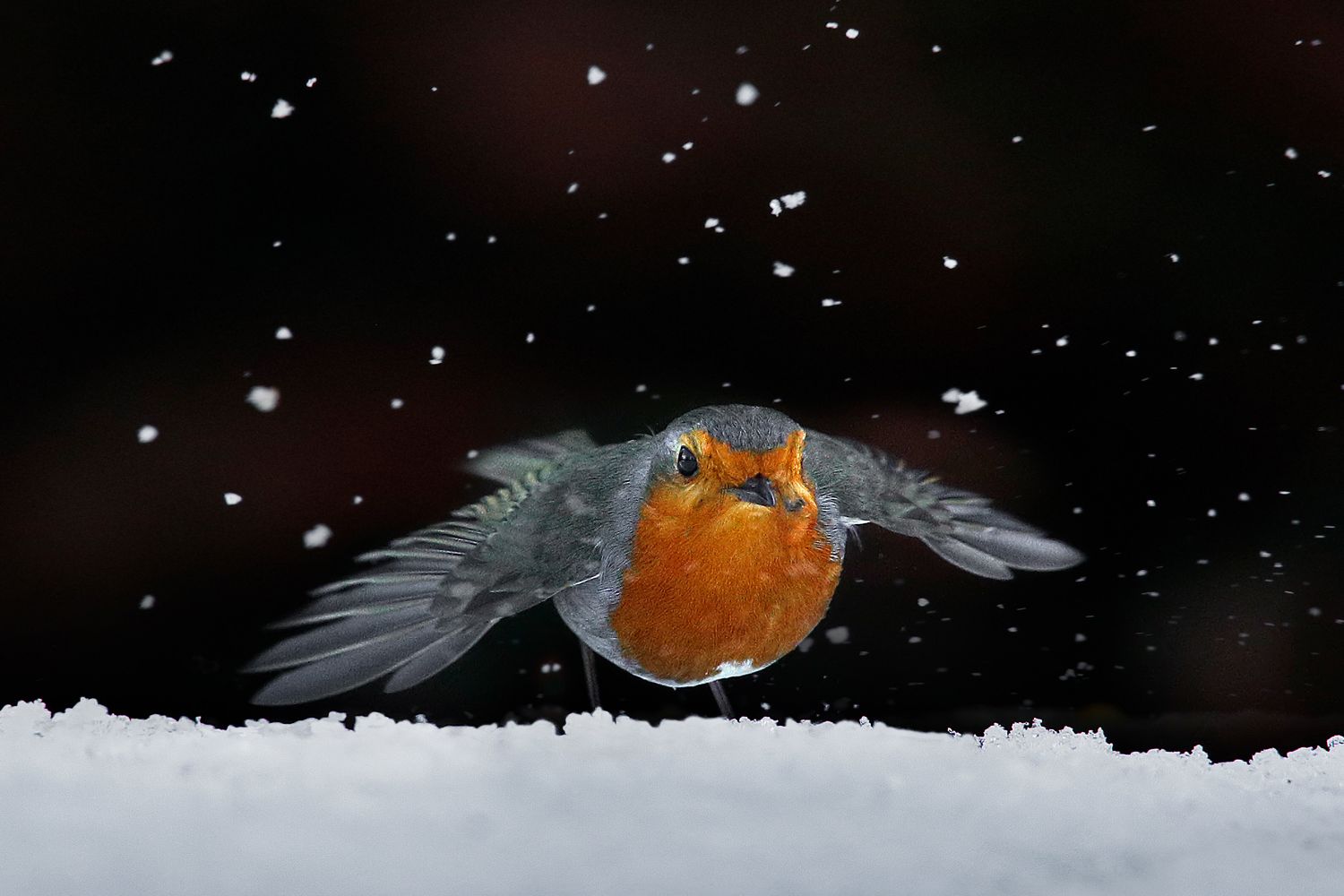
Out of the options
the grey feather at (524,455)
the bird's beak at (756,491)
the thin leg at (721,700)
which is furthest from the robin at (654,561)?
the thin leg at (721,700)

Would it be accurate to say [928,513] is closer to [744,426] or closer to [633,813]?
[744,426]

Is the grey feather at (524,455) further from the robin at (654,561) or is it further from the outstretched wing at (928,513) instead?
the outstretched wing at (928,513)

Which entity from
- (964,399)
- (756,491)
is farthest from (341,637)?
(964,399)

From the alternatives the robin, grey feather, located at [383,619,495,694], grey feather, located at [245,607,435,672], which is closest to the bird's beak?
the robin

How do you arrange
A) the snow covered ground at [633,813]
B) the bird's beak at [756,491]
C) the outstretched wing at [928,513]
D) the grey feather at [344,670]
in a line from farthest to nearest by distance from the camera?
the outstretched wing at [928,513]
the grey feather at [344,670]
the bird's beak at [756,491]
the snow covered ground at [633,813]

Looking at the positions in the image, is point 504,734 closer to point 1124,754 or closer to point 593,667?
point 593,667

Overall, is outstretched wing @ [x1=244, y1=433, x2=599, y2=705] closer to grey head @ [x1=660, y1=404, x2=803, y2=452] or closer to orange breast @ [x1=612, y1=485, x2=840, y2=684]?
orange breast @ [x1=612, y1=485, x2=840, y2=684]

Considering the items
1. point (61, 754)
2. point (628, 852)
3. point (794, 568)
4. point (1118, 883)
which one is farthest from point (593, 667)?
point (1118, 883)

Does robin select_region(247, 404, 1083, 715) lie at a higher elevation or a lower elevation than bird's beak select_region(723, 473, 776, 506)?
lower
